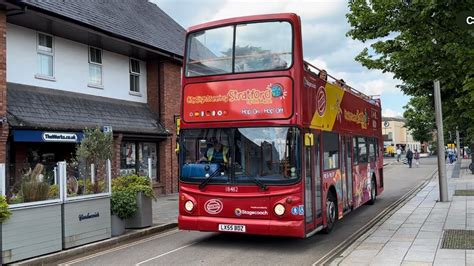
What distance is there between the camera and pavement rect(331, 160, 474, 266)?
759 centimetres

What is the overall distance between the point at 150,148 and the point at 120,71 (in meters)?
3.35

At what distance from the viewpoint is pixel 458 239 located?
914 cm

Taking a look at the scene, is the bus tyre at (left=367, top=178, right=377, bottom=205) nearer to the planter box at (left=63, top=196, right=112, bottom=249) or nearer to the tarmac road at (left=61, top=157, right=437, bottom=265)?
the tarmac road at (left=61, top=157, right=437, bottom=265)

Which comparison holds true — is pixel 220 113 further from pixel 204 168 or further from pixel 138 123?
pixel 138 123

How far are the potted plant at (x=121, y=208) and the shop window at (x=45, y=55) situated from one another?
19.4ft

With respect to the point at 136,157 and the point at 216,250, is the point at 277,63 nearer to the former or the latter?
the point at 216,250

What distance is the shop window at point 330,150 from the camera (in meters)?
10.1

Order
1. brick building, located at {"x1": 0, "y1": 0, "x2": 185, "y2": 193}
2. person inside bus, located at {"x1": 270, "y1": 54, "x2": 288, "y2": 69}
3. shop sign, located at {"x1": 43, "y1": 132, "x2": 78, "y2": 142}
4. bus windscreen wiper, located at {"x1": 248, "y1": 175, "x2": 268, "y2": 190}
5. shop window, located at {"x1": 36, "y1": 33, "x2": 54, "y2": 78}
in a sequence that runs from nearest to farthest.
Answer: bus windscreen wiper, located at {"x1": 248, "y1": 175, "x2": 268, "y2": 190} < person inside bus, located at {"x1": 270, "y1": 54, "x2": 288, "y2": 69} < brick building, located at {"x1": 0, "y1": 0, "x2": 185, "y2": 193} < shop sign, located at {"x1": 43, "y1": 132, "x2": 78, "y2": 142} < shop window, located at {"x1": 36, "y1": 33, "x2": 54, "y2": 78}

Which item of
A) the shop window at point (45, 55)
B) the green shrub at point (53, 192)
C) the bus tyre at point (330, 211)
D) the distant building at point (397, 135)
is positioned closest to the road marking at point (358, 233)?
the bus tyre at point (330, 211)

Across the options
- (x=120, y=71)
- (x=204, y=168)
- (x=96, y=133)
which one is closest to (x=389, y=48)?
(x=204, y=168)

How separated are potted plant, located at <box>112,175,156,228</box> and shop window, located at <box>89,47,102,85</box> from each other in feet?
21.8

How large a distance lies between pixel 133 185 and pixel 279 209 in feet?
13.3

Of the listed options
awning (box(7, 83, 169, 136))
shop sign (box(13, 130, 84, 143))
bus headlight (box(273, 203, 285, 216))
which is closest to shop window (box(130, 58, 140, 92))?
awning (box(7, 83, 169, 136))

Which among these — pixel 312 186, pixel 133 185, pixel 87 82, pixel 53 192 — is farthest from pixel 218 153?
pixel 87 82
